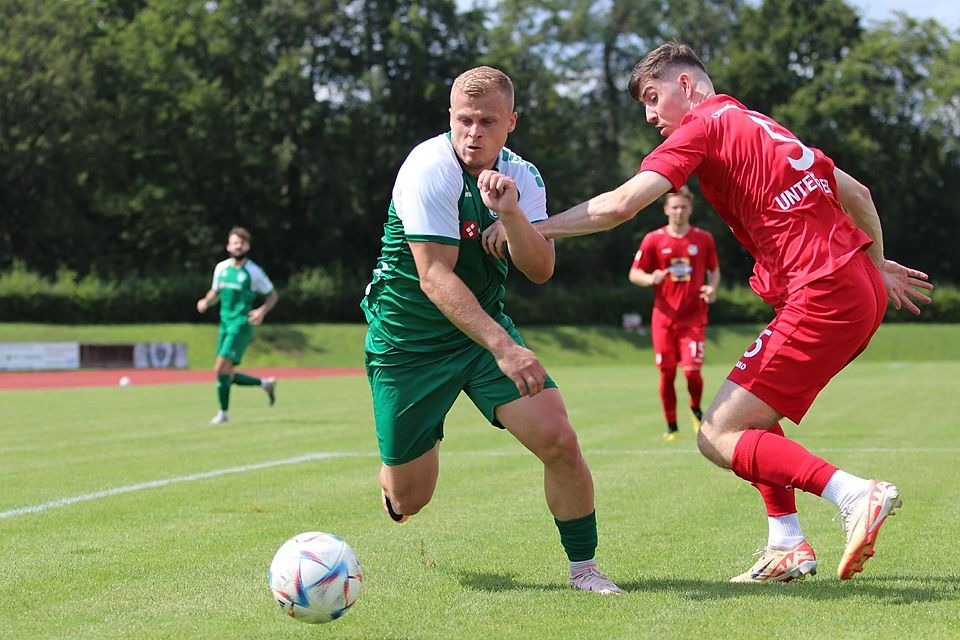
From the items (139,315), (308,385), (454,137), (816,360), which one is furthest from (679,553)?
(139,315)

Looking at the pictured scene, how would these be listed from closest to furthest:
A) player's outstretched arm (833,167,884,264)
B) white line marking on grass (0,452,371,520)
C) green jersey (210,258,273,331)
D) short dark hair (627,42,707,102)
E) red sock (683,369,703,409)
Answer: short dark hair (627,42,707,102), player's outstretched arm (833,167,884,264), white line marking on grass (0,452,371,520), red sock (683,369,703,409), green jersey (210,258,273,331)

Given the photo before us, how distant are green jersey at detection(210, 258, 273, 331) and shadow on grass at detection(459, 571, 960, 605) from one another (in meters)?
10.5

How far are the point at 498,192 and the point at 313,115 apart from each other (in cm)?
4865

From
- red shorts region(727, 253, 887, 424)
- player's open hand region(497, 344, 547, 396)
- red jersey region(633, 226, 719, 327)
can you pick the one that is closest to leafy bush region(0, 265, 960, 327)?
red jersey region(633, 226, 719, 327)

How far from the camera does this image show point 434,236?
473 cm

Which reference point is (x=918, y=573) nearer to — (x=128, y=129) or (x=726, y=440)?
(x=726, y=440)

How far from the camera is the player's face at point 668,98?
5.12 m

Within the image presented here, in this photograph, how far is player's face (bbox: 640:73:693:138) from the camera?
5.12 m

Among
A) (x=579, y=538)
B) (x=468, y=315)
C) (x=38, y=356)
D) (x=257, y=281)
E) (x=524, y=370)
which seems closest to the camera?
(x=524, y=370)

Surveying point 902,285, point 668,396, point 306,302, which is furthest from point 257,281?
point 306,302

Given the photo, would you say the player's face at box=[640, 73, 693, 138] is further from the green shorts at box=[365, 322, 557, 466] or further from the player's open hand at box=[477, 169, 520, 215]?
the green shorts at box=[365, 322, 557, 466]

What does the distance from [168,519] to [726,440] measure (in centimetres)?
366

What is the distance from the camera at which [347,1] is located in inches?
2031

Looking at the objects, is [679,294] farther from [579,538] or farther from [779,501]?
[579,538]
